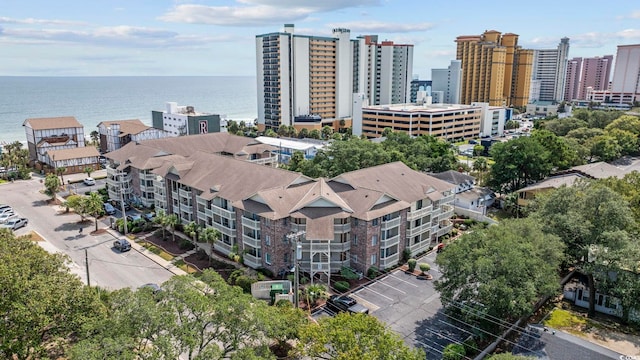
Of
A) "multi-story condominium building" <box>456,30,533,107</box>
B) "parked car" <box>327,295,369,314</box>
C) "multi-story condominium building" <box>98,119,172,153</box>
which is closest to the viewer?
"parked car" <box>327,295,369,314</box>

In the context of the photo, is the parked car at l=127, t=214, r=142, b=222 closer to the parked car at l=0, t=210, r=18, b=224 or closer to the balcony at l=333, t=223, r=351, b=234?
the parked car at l=0, t=210, r=18, b=224

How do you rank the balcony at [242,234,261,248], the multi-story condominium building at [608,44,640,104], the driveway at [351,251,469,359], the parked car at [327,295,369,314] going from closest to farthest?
the driveway at [351,251,469,359] < the parked car at [327,295,369,314] < the balcony at [242,234,261,248] < the multi-story condominium building at [608,44,640,104]

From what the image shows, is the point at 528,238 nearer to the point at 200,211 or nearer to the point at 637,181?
the point at 637,181

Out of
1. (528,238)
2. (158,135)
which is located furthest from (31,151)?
(528,238)

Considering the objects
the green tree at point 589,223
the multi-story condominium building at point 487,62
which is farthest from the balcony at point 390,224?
the multi-story condominium building at point 487,62

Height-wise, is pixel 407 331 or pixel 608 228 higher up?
pixel 608 228

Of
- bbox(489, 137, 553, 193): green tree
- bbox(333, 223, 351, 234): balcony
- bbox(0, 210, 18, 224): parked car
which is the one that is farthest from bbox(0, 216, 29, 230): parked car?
bbox(489, 137, 553, 193): green tree
